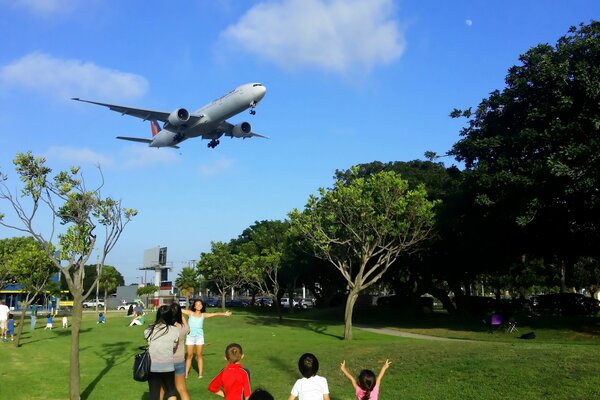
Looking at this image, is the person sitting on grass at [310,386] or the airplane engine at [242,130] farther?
the airplane engine at [242,130]

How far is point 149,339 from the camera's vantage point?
6.89 meters

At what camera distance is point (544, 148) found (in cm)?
1936

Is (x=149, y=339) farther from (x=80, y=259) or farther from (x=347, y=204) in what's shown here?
(x=347, y=204)

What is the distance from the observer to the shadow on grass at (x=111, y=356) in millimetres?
10977

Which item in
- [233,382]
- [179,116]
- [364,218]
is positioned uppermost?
[179,116]

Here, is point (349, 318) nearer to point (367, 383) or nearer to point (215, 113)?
point (215, 113)

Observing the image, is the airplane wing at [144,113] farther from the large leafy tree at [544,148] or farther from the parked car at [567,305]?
the parked car at [567,305]

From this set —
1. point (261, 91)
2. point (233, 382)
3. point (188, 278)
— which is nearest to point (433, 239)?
point (261, 91)

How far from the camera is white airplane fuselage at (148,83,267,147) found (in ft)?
96.7

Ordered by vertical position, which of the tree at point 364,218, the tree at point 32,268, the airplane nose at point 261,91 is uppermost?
the airplane nose at point 261,91

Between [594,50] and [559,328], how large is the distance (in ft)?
38.4

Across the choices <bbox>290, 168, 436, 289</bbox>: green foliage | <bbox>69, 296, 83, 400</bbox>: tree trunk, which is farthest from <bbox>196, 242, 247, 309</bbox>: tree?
<bbox>69, 296, 83, 400</bbox>: tree trunk

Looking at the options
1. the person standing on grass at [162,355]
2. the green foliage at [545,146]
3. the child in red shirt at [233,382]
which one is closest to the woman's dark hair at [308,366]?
the child in red shirt at [233,382]

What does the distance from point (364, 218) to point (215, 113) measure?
11669mm
